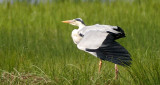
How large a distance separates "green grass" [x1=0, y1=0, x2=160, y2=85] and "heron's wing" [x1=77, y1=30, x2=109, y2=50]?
25 centimetres

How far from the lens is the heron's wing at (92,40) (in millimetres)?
4789

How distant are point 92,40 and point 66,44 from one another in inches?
115

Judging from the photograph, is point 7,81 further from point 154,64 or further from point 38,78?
point 154,64

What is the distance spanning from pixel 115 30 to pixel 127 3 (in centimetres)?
665

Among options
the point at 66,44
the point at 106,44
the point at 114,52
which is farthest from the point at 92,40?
the point at 66,44

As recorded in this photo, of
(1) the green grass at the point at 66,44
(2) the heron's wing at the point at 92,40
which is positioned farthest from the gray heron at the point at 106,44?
(1) the green grass at the point at 66,44

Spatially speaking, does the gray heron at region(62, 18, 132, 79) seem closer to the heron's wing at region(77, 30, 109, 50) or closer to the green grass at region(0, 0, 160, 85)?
the heron's wing at region(77, 30, 109, 50)

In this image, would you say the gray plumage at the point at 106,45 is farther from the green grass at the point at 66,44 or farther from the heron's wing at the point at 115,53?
the green grass at the point at 66,44

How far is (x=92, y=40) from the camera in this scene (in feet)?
16.0

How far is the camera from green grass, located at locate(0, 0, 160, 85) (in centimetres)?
484

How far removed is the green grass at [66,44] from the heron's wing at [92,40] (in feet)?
0.81

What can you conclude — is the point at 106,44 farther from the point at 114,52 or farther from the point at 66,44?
the point at 66,44

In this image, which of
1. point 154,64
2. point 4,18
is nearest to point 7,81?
point 154,64

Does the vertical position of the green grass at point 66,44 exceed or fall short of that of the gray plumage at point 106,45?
it falls short
